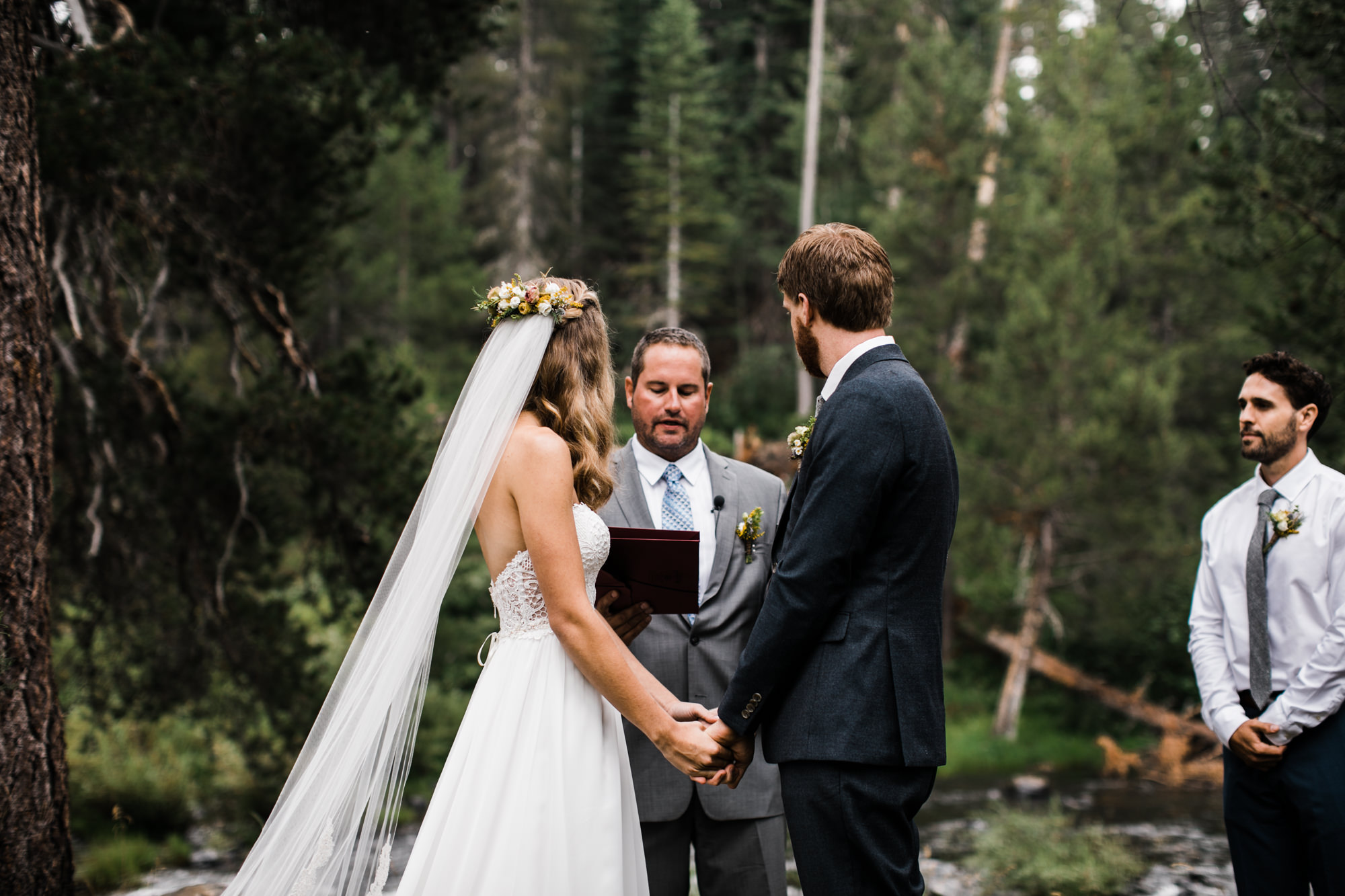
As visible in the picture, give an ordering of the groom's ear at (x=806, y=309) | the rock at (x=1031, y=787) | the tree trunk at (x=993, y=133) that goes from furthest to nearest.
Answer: the tree trunk at (x=993, y=133) → the rock at (x=1031, y=787) → the groom's ear at (x=806, y=309)

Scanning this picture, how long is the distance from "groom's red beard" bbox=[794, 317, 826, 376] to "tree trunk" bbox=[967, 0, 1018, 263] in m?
14.3

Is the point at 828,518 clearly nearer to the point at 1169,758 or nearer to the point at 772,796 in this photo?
the point at 772,796

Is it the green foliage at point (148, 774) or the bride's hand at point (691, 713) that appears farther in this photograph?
the green foliage at point (148, 774)

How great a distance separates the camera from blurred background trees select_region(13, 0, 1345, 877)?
18.2ft

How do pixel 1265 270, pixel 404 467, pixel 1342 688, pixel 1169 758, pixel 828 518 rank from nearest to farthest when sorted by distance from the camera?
pixel 828 518, pixel 1342 688, pixel 404 467, pixel 1265 270, pixel 1169 758

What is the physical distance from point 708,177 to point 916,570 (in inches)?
862

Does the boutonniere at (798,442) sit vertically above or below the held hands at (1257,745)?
above

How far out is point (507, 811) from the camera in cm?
255

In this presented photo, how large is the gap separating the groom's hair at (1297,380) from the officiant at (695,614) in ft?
6.04

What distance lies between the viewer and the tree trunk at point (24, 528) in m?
3.38

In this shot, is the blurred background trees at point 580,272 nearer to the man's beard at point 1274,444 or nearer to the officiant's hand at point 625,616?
the officiant's hand at point 625,616

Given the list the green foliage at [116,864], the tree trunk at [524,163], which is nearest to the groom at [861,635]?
the green foliage at [116,864]

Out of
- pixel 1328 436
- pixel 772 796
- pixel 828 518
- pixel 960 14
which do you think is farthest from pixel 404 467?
pixel 960 14

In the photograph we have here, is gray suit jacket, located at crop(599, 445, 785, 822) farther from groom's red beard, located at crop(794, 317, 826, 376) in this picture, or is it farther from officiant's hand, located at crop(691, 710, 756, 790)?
groom's red beard, located at crop(794, 317, 826, 376)
